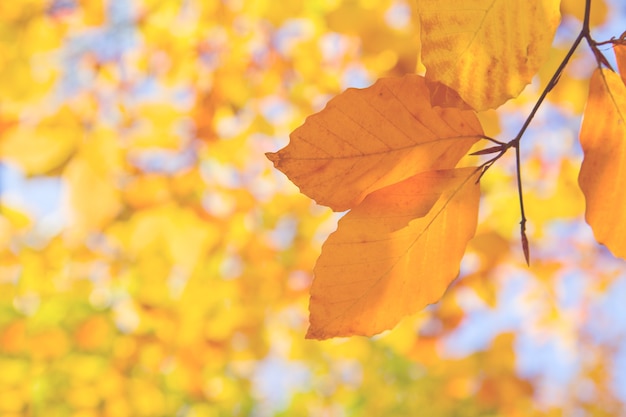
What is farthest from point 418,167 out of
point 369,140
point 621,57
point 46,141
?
point 46,141

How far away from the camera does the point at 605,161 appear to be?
0.42m

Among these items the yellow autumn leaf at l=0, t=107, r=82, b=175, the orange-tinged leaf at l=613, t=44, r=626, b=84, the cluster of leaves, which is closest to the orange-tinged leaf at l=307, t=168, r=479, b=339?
the cluster of leaves

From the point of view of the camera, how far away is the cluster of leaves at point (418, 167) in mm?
387

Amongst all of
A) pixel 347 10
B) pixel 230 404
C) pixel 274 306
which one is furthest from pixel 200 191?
pixel 230 404

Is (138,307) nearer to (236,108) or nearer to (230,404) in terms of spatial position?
(236,108)

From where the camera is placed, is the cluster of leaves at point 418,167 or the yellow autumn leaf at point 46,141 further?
the yellow autumn leaf at point 46,141

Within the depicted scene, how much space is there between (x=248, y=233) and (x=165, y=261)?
60cm

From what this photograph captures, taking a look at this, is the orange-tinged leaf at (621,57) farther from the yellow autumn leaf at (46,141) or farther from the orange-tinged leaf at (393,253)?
the yellow autumn leaf at (46,141)

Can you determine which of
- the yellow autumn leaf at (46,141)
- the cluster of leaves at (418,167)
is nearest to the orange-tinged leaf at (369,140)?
the cluster of leaves at (418,167)

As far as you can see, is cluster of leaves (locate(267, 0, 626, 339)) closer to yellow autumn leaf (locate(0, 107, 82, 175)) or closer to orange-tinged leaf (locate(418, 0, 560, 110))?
orange-tinged leaf (locate(418, 0, 560, 110))

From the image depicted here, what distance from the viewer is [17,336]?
259 cm

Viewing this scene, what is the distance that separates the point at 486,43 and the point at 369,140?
0.10 meters

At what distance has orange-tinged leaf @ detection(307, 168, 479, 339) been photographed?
0.41m

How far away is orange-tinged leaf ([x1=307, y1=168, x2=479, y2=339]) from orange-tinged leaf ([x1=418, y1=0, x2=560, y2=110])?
0.21 ft
